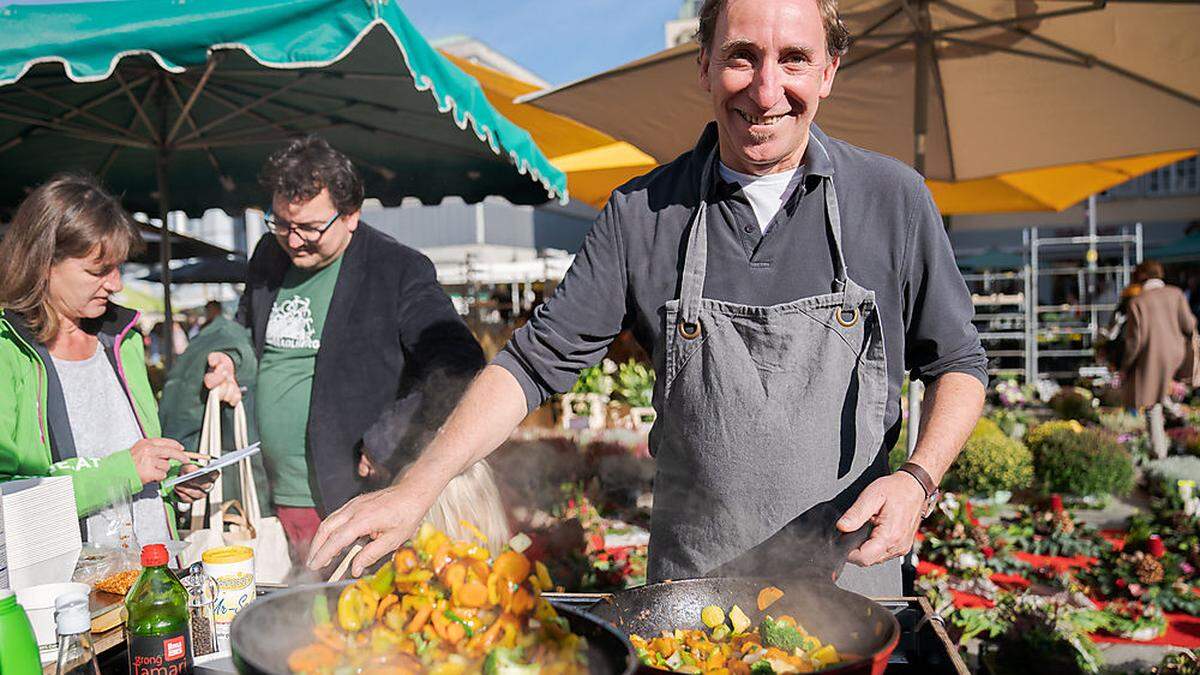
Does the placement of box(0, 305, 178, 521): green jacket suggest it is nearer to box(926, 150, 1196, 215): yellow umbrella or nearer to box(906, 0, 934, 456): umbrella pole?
box(906, 0, 934, 456): umbrella pole

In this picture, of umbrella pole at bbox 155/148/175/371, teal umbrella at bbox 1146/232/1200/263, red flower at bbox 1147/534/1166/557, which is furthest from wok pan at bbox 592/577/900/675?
teal umbrella at bbox 1146/232/1200/263

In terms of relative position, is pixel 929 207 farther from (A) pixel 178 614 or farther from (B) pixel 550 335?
(A) pixel 178 614

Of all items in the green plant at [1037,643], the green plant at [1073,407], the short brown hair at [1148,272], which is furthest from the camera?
the green plant at [1073,407]

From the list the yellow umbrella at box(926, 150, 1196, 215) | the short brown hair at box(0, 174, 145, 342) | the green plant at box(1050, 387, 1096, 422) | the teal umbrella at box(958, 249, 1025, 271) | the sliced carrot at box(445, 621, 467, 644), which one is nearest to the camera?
the sliced carrot at box(445, 621, 467, 644)

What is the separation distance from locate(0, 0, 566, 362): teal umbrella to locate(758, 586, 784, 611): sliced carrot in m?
2.05

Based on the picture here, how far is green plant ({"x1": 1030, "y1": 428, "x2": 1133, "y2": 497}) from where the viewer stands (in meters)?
6.07

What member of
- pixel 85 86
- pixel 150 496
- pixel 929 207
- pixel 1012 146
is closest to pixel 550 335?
pixel 929 207

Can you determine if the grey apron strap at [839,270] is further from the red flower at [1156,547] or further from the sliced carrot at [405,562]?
the red flower at [1156,547]

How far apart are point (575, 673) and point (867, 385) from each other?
885 millimetres

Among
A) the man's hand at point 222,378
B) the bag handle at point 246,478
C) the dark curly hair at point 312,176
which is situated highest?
the dark curly hair at point 312,176

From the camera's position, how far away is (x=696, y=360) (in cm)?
164

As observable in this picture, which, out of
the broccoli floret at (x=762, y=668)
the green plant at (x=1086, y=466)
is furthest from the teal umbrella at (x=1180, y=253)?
the broccoli floret at (x=762, y=668)

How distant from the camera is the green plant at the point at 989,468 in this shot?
612 cm

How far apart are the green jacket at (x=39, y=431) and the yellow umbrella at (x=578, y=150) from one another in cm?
419
